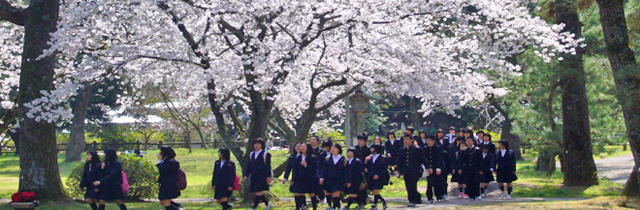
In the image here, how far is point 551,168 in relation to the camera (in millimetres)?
18516

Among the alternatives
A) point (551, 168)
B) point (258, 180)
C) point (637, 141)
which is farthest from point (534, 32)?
point (258, 180)

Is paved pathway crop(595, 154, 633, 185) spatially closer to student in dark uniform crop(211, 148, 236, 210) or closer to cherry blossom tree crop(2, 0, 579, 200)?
cherry blossom tree crop(2, 0, 579, 200)

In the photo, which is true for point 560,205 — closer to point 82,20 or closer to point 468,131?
point 468,131

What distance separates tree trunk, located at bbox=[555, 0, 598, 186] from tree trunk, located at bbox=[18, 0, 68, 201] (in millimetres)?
12550

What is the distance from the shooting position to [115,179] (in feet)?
32.8

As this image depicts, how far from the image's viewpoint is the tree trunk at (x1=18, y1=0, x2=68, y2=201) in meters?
12.9

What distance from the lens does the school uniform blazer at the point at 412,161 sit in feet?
38.4

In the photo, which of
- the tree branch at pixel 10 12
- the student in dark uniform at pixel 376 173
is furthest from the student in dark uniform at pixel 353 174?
the tree branch at pixel 10 12

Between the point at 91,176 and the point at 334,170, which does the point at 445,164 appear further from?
the point at 91,176

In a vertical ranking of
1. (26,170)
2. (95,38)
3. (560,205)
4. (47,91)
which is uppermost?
(95,38)

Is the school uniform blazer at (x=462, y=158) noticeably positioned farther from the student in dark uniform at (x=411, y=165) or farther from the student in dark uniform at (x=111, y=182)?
the student in dark uniform at (x=111, y=182)

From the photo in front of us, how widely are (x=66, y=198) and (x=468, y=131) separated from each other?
10157 millimetres

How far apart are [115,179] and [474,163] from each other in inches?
312

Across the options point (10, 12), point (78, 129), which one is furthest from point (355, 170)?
point (78, 129)
